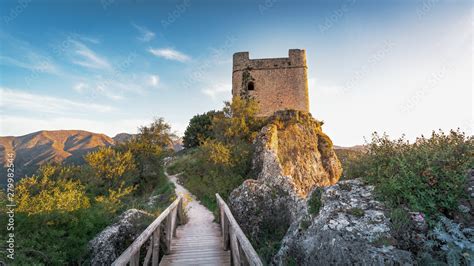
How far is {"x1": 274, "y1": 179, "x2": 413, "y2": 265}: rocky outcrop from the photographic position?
322 centimetres

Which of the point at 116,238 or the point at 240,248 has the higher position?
the point at 240,248

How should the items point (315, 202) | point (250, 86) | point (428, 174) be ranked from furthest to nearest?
point (250, 86) < point (315, 202) < point (428, 174)

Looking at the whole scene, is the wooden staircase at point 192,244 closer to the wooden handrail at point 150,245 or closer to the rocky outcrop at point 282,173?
the wooden handrail at point 150,245

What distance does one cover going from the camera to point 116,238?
6223 mm

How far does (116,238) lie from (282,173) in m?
8.98

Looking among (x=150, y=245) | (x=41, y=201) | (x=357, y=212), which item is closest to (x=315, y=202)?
(x=357, y=212)

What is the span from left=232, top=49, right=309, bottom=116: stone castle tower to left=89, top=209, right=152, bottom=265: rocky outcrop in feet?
56.4

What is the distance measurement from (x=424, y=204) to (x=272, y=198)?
22.0 feet

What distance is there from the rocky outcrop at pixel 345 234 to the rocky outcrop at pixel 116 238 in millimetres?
4127

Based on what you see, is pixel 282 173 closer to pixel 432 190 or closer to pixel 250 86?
pixel 432 190

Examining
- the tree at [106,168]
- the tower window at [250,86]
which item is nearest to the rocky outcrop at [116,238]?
the tree at [106,168]

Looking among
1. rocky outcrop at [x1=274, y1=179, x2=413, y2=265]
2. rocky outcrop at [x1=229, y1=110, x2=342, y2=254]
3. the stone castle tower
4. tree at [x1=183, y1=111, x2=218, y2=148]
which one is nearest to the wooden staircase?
rocky outcrop at [x1=274, y1=179, x2=413, y2=265]

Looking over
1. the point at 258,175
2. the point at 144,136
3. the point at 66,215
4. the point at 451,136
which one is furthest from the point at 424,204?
the point at 144,136

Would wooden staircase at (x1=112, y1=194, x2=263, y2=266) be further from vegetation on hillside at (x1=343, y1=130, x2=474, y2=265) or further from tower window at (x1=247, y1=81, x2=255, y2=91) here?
tower window at (x1=247, y1=81, x2=255, y2=91)
